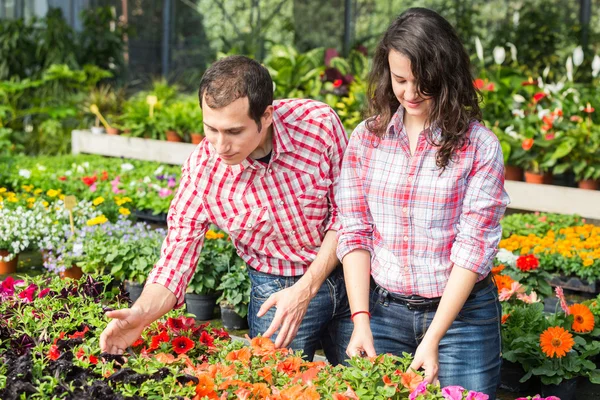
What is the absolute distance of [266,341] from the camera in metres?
2.32

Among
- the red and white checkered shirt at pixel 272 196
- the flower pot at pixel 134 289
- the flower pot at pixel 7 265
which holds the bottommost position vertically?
the flower pot at pixel 7 265

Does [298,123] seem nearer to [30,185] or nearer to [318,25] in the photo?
[30,185]

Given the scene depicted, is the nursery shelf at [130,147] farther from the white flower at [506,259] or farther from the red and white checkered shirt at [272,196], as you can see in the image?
the red and white checkered shirt at [272,196]

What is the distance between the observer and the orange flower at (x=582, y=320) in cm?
357

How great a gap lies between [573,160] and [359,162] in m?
4.61

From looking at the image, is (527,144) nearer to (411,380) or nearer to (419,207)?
(419,207)

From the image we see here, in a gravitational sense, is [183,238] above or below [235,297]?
above

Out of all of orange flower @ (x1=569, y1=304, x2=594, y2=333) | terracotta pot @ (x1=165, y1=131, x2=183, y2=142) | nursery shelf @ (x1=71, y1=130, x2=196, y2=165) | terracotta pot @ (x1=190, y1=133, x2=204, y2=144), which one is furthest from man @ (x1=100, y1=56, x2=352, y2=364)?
terracotta pot @ (x1=165, y1=131, x2=183, y2=142)

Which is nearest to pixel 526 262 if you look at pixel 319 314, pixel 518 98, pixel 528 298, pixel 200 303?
pixel 528 298

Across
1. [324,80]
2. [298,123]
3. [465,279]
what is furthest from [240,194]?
[324,80]

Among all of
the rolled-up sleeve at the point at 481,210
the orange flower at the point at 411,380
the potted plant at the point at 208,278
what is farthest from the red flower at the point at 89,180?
the orange flower at the point at 411,380

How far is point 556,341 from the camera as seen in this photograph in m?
3.33

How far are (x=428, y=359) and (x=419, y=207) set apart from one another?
427 mm

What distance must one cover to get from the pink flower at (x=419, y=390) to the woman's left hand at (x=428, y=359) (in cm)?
20
